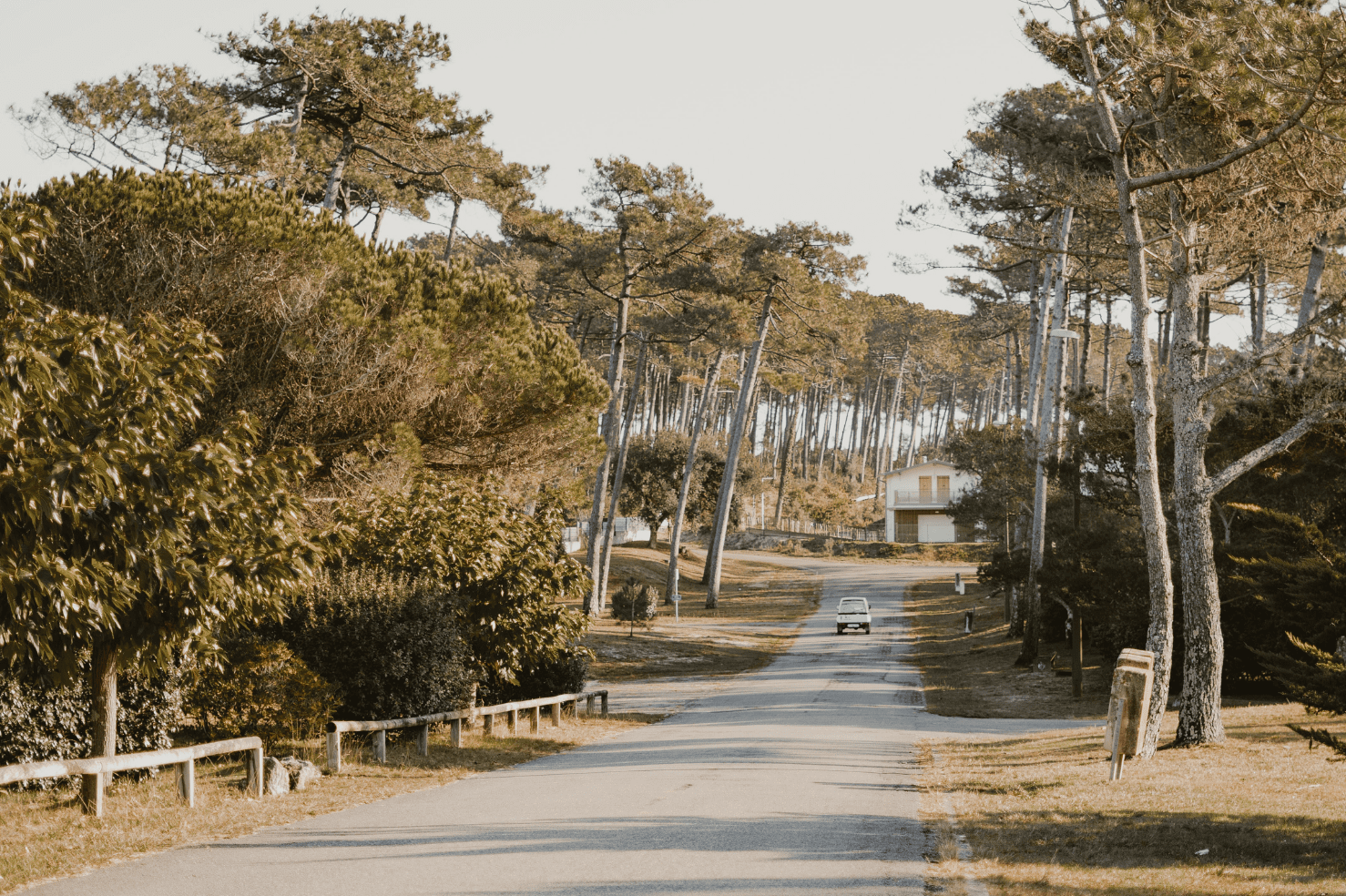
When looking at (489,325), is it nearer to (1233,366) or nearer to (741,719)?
(741,719)

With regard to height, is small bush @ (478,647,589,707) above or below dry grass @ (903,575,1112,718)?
above

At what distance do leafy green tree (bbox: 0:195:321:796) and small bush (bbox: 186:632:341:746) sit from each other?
6.76 ft

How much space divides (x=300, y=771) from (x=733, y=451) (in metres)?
38.4

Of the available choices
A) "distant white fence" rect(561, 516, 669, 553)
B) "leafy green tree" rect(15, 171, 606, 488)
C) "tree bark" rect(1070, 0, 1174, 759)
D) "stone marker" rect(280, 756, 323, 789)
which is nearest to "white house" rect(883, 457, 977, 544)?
"distant white fence" rect(561, 516, 669, 553)

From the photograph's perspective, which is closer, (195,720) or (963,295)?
(195,720)

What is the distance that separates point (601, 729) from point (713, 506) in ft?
144

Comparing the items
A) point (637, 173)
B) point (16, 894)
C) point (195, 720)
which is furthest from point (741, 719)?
point (637, 173)

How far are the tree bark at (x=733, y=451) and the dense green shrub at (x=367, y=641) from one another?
3269 centimetres

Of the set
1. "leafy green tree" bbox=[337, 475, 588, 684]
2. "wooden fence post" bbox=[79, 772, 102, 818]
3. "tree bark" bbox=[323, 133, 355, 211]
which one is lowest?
"wooden fence post" bbox=[79, 772, 102, 818]

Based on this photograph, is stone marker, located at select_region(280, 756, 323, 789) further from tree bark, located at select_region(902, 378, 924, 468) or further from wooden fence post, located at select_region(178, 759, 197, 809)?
tree bark, located at select_region(902, 378, 924, 468)

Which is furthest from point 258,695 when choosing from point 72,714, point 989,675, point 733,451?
point 733,451

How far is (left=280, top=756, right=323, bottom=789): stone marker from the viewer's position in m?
11.0

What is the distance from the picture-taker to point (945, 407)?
116 m

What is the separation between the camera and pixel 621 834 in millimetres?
8414
